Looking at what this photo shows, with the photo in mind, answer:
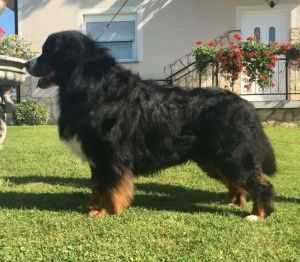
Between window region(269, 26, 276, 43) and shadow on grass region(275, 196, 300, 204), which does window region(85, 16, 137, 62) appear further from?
shadow on grass region(275, 196, 300, 204)

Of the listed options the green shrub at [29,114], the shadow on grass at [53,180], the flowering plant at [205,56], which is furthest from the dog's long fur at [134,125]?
the green shrub at [29,114]

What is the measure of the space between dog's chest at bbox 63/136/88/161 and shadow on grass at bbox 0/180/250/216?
47cm

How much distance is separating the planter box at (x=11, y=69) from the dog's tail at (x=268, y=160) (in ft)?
8.17

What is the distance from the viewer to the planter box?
17.9 ft

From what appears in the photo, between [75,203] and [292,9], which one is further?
[292,9]

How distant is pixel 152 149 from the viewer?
4652 mm

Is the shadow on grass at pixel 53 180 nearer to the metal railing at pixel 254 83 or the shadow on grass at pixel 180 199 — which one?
the shadow on grass at pixel 180 199

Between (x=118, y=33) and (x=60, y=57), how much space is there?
9.92 m

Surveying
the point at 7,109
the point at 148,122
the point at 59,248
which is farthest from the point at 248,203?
the point at 7,109

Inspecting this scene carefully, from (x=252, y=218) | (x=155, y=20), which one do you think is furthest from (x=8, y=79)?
(x=155, y=20)

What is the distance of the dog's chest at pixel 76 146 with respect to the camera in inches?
181

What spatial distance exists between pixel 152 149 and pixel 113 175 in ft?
1.34

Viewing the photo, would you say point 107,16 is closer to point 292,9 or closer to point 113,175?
point 292,9

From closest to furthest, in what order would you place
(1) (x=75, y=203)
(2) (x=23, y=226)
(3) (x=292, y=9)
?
(2) (x=23, y=226)
(1) (x=75, y=203)
(3) (x=292, y=9)
